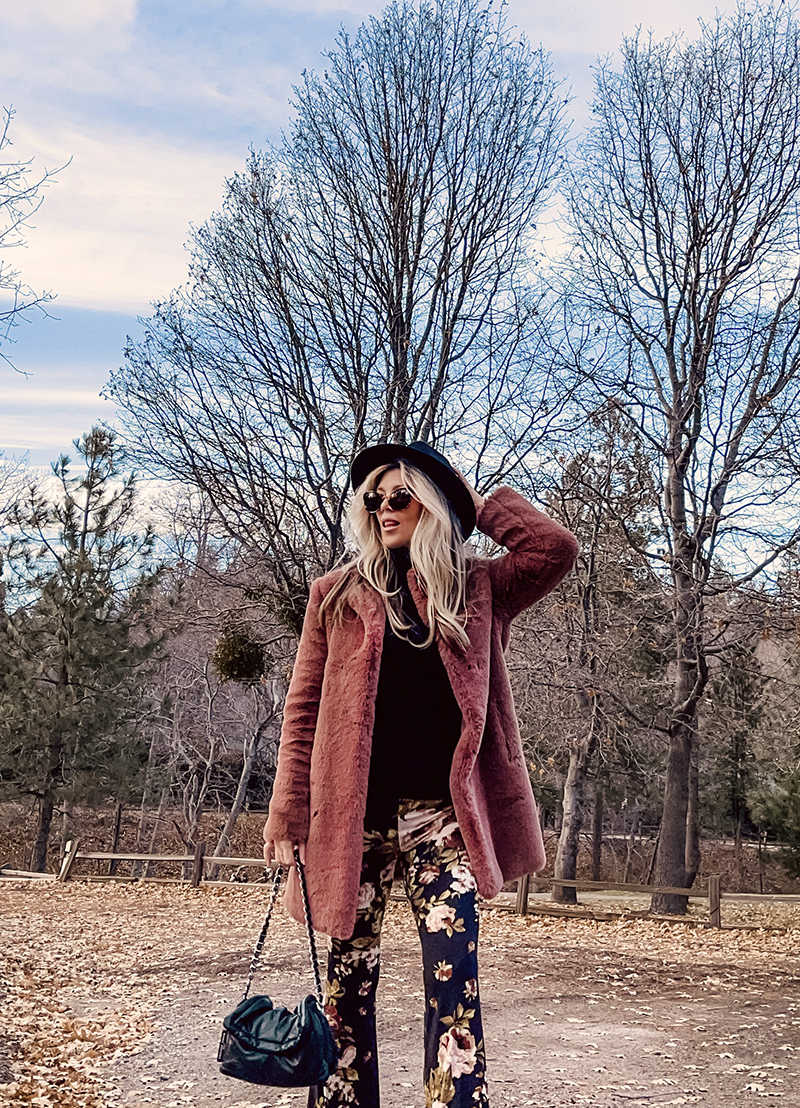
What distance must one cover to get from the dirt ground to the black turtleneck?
2406mm

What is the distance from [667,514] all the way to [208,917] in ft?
29.5

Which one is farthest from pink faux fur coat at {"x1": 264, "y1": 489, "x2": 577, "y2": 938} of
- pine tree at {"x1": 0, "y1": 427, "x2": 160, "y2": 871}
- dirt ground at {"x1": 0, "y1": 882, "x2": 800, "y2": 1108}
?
pine tree at {"x1": 0, "y1": 427, "x2": 160, "y2": 871}

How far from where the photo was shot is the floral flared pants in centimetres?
249

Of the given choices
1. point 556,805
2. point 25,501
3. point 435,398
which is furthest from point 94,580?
point 556,805

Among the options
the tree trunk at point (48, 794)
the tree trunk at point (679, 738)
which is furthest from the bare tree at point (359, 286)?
the tree trunk at point (48, 794)

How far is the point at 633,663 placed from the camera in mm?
20250

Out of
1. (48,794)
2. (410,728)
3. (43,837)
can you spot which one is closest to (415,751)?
(410,728)

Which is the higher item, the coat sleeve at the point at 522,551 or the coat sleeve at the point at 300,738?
the coat sleeve at the point at 522,551

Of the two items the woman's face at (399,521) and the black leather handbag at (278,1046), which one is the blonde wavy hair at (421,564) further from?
the black leather handbag at (278,1046)

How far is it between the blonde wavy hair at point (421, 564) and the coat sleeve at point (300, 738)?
10cm

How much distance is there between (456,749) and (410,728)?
6.5 inches

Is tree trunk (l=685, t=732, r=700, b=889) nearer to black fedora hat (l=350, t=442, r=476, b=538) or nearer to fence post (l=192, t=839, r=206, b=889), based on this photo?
fence post (l=192, t=839, r=206, b=889)

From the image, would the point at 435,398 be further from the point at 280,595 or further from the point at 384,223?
the point at 280,595

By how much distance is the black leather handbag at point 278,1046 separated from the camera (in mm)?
2369
